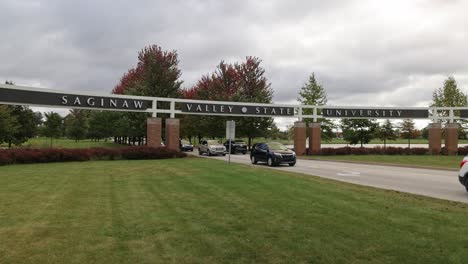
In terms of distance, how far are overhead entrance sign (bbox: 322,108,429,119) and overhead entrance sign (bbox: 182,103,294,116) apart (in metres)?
4.33

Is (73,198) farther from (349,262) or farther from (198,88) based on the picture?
(198,88)

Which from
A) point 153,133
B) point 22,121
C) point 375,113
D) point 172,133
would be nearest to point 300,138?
point 375,113

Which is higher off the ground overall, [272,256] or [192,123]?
[192,123]

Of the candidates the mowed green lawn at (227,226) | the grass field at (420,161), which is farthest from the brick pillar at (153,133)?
the mowed green lawn at (227,226)

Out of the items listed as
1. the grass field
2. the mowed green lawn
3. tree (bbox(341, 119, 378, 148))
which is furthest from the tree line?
the mowed green lawn

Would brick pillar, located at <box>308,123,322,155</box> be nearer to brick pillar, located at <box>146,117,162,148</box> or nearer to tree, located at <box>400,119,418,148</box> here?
brick pillar, located at <box>146,117,162,148</box>

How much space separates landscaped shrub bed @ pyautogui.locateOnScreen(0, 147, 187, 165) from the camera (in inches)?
876

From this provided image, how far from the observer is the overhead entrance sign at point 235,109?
3275 cm

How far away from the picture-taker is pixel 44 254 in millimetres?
5035

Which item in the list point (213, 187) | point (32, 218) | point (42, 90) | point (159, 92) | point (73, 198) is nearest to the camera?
point (32, 218)

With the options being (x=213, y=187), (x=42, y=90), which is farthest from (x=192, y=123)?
(x=213, y=187)

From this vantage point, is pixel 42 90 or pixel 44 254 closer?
pixel 44 254

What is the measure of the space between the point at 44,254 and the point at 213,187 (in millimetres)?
6469

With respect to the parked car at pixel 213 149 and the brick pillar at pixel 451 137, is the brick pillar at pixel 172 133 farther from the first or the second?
the brick pillar at pixel 451 137
